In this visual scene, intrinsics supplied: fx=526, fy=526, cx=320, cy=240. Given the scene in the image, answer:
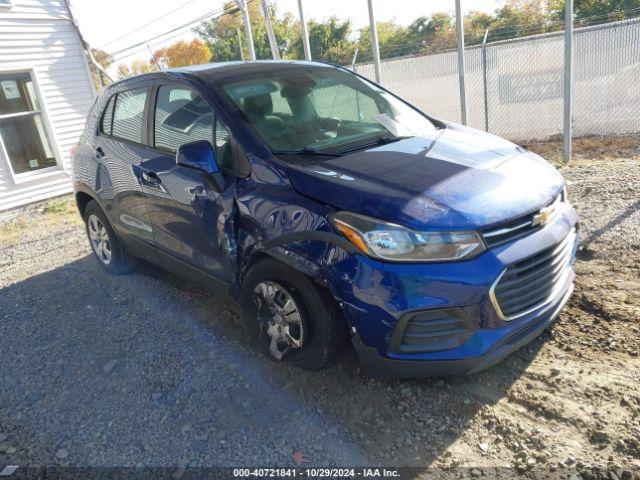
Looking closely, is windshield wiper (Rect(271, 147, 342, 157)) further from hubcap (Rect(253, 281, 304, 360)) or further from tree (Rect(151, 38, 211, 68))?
tree (Rect(151, 38, 211, 68))

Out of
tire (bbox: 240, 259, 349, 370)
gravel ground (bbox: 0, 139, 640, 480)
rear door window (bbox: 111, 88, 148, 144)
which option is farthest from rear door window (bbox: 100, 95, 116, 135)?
tire (bbox: 240, 259, 349, 370)

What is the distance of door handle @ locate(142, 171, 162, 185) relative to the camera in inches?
149

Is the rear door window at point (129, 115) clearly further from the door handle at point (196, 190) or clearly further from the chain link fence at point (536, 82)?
the chain link fence at point (536, 82)

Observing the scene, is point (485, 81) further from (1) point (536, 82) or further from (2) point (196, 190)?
(2) point (196, 190)

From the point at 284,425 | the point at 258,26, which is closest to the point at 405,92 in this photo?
the point at 284,425

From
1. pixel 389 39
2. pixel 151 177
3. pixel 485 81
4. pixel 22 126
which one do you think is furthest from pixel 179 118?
pixel 389 39

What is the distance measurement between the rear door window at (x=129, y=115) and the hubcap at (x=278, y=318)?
1782mm

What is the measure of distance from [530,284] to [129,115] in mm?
3315

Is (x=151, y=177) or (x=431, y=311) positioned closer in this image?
(x=431, y=311)

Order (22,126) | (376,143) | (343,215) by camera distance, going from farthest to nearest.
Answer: (22,126), (376,143), (343,215)

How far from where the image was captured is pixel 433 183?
279 cm

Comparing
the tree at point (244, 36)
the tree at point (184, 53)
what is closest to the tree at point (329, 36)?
the tree at point (244, 36)

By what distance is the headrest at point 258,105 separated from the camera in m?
3.40

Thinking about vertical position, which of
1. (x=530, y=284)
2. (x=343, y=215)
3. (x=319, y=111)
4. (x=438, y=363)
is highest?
(x=319, y=111)
